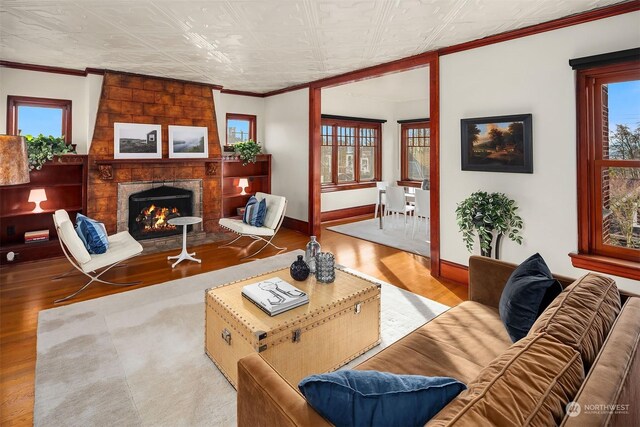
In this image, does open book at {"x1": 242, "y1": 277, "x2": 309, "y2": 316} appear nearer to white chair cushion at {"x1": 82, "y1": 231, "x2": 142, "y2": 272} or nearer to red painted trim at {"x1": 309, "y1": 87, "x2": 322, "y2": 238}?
white chair cushion at {"x1": 82, "y1": 231, "x2": 142, "y2": 272}

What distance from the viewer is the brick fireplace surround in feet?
16.7

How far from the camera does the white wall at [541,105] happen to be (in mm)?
3008

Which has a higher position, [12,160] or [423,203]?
[12,160]

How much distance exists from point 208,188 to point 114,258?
2.58 m

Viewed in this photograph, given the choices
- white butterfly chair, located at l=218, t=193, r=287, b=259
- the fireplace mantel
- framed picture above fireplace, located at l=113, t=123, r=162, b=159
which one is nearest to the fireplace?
the fireplace mantel

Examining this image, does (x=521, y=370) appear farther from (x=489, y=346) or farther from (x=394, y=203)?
(x=394, y=203)

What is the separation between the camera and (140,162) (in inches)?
212

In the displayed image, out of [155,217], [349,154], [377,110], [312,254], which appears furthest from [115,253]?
[377,110]

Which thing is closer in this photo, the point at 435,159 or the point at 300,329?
the point at 300,329

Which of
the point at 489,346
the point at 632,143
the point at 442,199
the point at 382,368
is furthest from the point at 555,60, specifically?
the point at 382,368

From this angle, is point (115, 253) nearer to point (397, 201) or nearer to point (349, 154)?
point (397, 201)

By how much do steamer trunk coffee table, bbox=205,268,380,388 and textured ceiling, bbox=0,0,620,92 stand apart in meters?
2.44

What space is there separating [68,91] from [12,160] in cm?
409

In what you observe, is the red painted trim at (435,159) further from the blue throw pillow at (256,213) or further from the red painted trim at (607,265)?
the blue throw pillow at (256,213)
